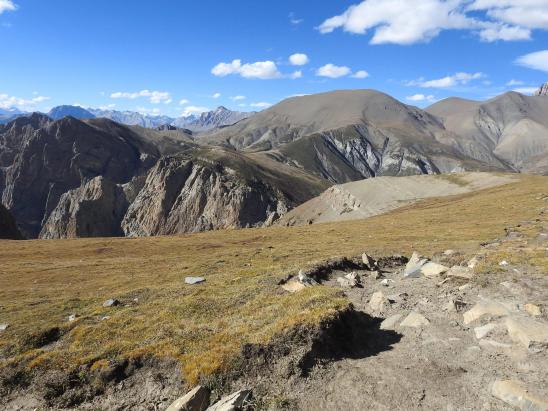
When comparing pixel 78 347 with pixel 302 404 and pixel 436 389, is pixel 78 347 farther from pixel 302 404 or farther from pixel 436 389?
pixel 436 389

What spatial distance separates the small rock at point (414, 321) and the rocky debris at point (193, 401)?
30.4ft

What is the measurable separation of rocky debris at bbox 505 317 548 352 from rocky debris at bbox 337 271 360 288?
37.9 ft

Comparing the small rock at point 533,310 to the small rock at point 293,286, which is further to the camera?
the small rock at point 293,286

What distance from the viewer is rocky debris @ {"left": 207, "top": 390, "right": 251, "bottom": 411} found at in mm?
13230

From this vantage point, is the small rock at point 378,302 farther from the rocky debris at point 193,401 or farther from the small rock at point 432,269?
the rocky debris at point 193,401

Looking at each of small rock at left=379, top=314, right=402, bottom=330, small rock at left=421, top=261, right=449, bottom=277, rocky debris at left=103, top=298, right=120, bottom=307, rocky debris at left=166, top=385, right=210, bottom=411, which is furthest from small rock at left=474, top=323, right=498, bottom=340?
rocky debris at left=103, top=298, right=120, bottom=307

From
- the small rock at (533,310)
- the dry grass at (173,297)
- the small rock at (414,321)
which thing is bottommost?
the dry grass at (173,297)

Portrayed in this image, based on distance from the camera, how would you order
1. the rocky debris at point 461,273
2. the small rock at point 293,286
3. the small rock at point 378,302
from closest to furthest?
the small rock at point 378,302
the rocky debris at point 461,273
the small rock at point 293,286

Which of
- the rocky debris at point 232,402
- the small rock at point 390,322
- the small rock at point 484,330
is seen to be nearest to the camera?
the rocky debris at point 232,402

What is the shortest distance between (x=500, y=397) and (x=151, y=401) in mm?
12172

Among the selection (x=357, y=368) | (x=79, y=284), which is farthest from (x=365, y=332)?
(x=79, y=284)

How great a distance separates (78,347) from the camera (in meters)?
20.3

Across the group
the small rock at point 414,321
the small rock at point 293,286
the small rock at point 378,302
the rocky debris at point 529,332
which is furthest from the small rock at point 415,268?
the rocky debris at point 529,332

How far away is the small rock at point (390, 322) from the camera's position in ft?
60.8
